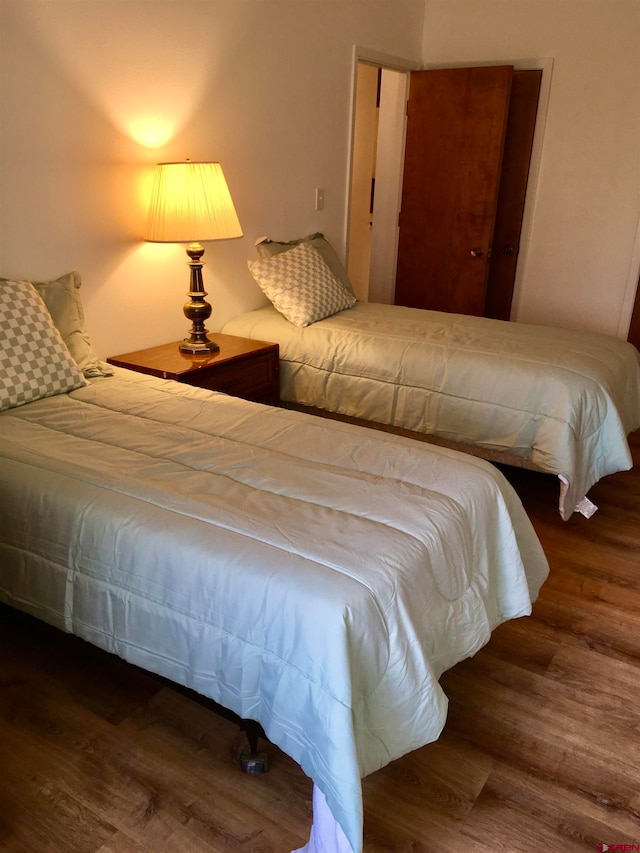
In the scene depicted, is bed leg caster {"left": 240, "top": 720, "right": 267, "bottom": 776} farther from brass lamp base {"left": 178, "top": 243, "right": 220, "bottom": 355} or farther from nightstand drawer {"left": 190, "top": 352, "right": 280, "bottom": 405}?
brass lamp base {"left": 178, "top": 243, "right": 220, "bottom": 355}

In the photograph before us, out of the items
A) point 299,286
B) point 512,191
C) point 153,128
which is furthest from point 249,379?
point 512,191

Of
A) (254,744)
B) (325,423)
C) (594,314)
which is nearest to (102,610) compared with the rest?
(254,744)

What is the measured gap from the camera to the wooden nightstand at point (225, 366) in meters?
2.85

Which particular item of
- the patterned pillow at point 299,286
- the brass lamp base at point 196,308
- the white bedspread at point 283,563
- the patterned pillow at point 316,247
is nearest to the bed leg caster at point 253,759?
the white bedspread at point 283,563

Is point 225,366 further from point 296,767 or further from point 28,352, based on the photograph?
point 296,767

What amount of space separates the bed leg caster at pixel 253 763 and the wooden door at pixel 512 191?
3.76 metres

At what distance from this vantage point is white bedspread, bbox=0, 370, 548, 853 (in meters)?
1.41

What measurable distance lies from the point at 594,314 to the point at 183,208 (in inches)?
115

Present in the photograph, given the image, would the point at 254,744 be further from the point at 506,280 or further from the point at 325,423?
the point at 506,280

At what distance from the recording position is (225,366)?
2990 millimetres

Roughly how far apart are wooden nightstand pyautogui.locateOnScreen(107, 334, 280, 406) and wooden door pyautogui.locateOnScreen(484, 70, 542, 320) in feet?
7.14

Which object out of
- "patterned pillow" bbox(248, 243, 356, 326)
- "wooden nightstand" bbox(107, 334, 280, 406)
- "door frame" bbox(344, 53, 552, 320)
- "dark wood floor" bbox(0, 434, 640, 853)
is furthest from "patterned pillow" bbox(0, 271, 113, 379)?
"door frame" bbox(344, 53, 552, 320)

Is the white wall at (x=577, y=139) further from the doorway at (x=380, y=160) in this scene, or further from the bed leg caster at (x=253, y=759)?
the bed leg caster at (x=253, y=759)

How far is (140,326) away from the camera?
Answer: 3.12 m
